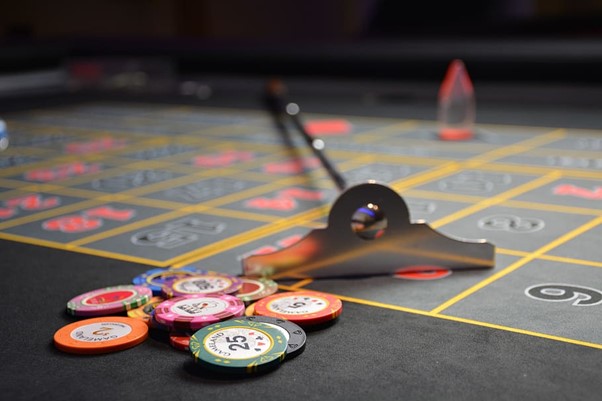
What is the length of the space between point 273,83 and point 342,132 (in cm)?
132

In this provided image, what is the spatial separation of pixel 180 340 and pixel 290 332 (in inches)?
8.4

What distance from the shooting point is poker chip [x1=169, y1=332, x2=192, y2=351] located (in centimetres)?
171

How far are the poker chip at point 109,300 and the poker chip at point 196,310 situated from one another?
3.8 inches

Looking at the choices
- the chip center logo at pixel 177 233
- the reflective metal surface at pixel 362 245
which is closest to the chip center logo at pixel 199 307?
the reflective metal surface at pixel 362 245

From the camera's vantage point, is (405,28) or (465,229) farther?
(405,28)

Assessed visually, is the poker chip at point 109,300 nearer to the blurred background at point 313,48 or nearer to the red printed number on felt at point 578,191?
the red printed number on felt at point 578,191

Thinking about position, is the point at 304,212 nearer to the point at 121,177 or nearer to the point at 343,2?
the point at 121,177

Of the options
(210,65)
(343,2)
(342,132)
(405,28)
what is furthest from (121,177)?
(343,2)

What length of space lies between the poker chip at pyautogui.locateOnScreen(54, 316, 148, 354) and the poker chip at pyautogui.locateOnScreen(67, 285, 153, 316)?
0.05 metres

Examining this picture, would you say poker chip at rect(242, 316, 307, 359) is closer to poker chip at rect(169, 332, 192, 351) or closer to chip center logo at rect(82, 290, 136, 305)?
poker chip at rect(169, 332, 192, 351)

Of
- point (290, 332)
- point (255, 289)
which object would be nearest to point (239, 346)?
point (290, 332)

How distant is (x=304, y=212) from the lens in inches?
115

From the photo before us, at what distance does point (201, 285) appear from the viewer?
6.61ft

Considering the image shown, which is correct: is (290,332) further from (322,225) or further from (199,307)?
(322,225)
